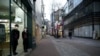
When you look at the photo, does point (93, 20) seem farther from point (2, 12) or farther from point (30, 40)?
point (2, 12)

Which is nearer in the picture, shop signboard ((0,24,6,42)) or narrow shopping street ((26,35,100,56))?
shop signboard ((0,24,6,42))

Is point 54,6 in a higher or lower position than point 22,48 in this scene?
higher

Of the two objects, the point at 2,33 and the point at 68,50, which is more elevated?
the point at 2,33

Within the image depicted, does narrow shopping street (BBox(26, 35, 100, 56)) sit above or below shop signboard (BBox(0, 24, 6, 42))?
below

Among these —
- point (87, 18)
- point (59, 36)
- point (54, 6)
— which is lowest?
point (59, 36)

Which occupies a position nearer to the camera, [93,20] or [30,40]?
[30,40]

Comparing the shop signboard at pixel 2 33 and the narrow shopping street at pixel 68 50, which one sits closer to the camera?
the shop signboard at pixel 2 33

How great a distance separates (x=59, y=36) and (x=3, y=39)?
57039mm

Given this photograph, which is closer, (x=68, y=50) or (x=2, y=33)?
(x=2, y=33)

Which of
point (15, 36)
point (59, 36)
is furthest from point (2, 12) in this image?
point (59, 36)

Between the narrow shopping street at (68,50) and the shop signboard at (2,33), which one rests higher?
the shop signboard at (2,33)

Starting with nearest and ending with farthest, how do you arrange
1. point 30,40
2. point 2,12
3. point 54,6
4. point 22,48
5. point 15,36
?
point 2,12, point 15,36, point 22,48, point 30,40, point 54,6

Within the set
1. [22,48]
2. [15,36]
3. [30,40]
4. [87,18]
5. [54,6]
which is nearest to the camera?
[15,36]

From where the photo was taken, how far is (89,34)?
2103 inches
